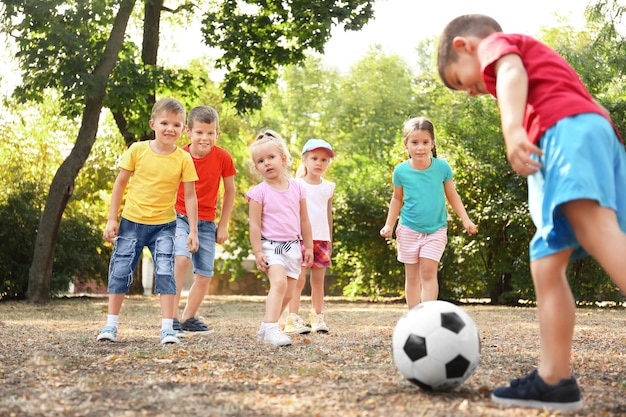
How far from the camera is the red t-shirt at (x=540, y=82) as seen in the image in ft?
10.7

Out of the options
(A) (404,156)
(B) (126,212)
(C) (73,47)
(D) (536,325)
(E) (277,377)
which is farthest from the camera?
(A) (404,156)

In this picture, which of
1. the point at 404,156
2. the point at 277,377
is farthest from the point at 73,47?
the point at 277,377

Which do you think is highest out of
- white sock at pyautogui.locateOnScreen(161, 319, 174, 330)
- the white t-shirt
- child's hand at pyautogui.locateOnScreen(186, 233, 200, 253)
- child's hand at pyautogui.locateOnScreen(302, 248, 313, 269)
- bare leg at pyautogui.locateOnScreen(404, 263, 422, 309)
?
the white t-shirt

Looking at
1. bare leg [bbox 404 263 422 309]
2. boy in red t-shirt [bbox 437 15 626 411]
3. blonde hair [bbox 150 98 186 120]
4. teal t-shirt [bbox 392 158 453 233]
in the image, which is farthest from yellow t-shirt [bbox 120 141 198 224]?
boy in red t-shirt [bbox 437 15 626 411]

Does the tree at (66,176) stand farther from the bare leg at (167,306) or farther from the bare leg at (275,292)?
the bare leg at (275,292)

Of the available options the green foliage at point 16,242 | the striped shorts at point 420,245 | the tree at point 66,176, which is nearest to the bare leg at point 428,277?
the striped shorts at point 420,245

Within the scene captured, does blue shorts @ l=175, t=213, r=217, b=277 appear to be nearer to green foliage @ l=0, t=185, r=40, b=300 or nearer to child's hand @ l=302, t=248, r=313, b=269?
child's hand @ l=302, t=248, r=313, b=269

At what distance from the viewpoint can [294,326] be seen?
711cm

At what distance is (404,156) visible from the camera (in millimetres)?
17328

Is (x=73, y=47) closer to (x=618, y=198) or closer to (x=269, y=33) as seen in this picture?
(x=269, y=33)

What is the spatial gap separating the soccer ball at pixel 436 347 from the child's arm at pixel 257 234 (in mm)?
2093

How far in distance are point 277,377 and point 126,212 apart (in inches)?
92.9

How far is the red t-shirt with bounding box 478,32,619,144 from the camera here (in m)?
3.25

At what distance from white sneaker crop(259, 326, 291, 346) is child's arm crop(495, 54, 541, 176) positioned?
2.84 meters
